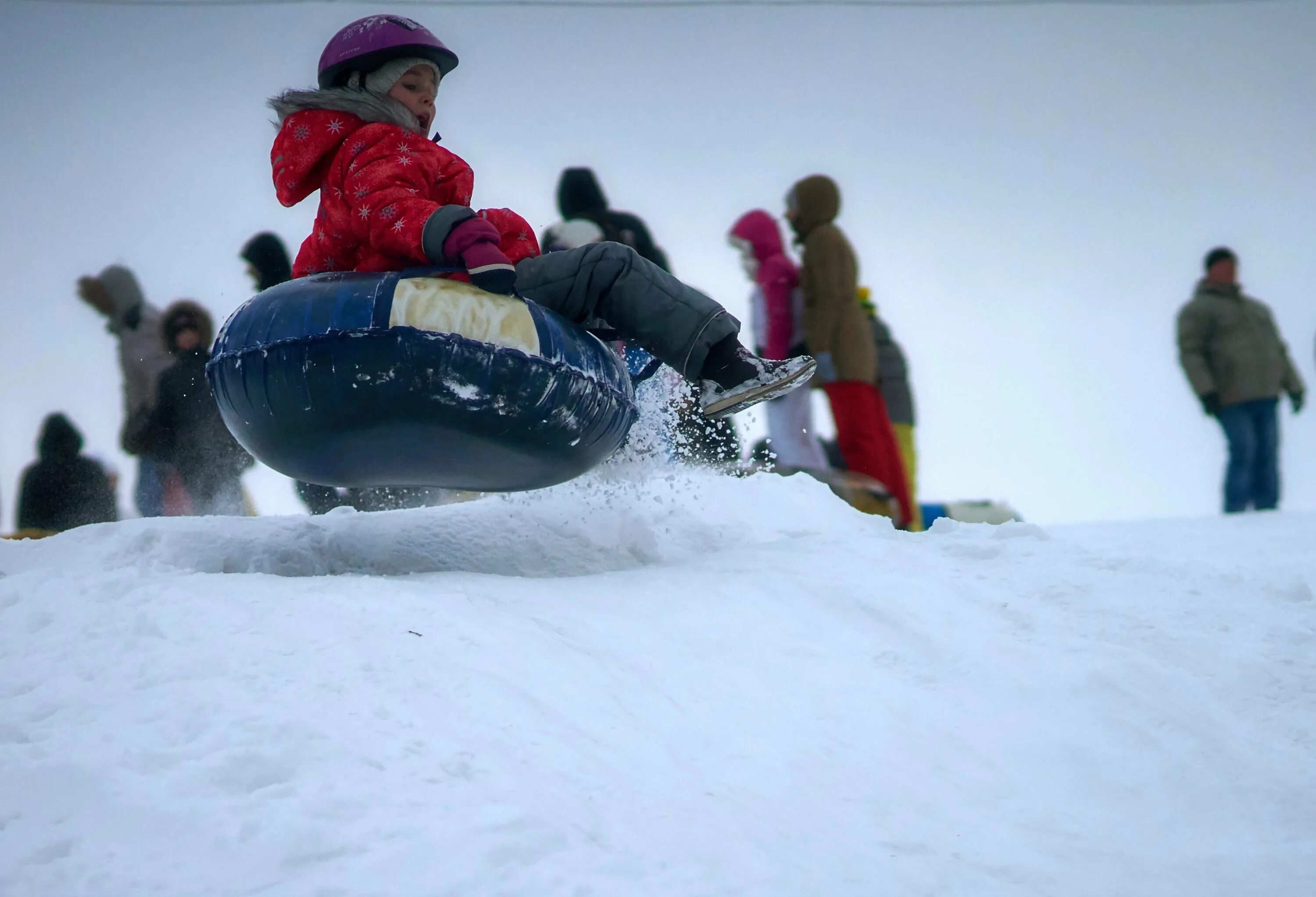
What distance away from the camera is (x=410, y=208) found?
2869 millimetres

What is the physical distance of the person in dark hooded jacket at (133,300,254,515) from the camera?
4.69 meters

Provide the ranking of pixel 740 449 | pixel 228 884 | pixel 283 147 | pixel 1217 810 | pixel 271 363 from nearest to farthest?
pixel 228 884 → pixel 1217 810 → pixel 271 363 → pixel 283 147 → pixel 740 449

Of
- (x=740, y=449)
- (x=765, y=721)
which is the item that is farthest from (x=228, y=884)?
(x=740, y=449)

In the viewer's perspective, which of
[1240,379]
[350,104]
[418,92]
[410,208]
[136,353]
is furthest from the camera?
[1240,379]

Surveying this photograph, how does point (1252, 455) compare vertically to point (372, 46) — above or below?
below

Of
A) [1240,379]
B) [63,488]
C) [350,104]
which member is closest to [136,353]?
[63,488]

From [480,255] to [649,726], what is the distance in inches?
55.9

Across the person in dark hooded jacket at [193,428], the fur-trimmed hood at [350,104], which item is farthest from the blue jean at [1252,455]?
the person in dark hooded jacket at [193,428]

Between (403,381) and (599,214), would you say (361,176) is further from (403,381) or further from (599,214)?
(599,214)

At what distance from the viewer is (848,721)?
2.01m

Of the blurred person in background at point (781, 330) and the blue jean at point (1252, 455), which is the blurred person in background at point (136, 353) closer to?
the blurred person in background at point (781, 330)

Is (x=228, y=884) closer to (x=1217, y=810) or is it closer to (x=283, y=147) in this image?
(x=1217, y=810)

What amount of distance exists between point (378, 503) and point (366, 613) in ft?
10.7

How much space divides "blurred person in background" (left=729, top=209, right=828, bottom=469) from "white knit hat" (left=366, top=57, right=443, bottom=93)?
2275 mm
